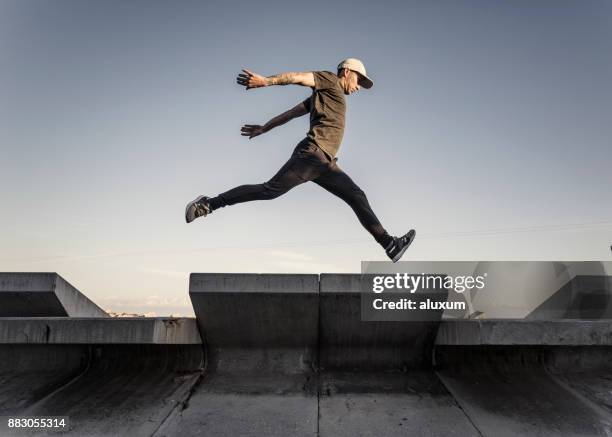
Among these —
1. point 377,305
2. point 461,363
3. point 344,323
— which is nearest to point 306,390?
point 344,323

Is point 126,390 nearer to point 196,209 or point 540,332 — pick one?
point 196,209

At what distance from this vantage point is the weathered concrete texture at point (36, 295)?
4.45 metres

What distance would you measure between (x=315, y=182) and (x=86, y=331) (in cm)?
239

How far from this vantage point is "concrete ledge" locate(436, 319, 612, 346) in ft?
12.3

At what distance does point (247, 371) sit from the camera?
4105 millimetres

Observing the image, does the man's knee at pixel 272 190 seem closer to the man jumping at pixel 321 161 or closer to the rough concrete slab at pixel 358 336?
the man jumping at pixel 321 161

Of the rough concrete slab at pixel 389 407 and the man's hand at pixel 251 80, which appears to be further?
the man's hand at pixel 251 80

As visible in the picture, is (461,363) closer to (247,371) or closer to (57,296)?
(247,371)

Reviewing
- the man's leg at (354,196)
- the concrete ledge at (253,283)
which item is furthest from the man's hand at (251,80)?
the concrete ledge at (253,283)

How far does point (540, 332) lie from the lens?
3.75 m

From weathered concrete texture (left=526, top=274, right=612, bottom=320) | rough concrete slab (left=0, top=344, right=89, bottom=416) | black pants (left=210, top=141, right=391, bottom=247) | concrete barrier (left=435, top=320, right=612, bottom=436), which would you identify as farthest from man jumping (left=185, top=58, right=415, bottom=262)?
weathered concrete texture (left=526, top=274, right=612, bottom=320)

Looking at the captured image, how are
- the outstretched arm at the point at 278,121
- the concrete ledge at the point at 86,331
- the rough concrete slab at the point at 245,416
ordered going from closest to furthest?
the rough concrete slab at the point at 245,416 → the concrete ledge at the point at 86,331 → the outstretched arm at the point at 278,121

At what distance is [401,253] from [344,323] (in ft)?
3.72

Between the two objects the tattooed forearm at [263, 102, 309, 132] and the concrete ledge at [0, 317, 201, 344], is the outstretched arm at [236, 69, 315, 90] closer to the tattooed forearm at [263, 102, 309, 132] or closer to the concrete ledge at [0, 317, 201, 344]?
the tattooed forearm at [263, 102, 309, 132]
